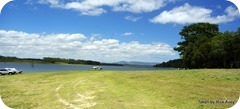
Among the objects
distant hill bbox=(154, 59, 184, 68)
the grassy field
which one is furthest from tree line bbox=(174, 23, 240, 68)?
the grassy field

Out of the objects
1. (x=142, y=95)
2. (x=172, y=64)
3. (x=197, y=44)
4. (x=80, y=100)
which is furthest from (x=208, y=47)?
(x=80, y=100)

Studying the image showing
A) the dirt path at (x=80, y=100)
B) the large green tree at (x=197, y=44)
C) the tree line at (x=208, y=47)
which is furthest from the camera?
the tree line at (x=208, y=47)

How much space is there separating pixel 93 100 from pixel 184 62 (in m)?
4.75

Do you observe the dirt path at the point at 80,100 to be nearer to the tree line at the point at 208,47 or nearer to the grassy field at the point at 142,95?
the grassy field at the point at 142,95

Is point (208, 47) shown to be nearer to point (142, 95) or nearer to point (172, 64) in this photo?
point (172, 64)

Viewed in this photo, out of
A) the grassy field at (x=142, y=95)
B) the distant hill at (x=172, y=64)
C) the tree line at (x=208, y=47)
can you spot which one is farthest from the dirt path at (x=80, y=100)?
the tree line at (x=208, y=47)

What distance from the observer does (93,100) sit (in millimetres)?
15281

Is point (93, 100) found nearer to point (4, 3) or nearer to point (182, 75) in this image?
point (4, 3)

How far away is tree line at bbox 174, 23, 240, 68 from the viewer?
613 inches

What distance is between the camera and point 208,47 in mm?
17516

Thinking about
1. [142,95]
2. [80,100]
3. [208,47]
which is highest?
[208,47]

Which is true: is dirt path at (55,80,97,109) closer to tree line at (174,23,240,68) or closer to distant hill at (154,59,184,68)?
distant hill at (154,59,184,68)

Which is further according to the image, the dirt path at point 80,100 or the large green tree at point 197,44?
the large green tree at point 197,44

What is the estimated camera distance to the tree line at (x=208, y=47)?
51.1ft
